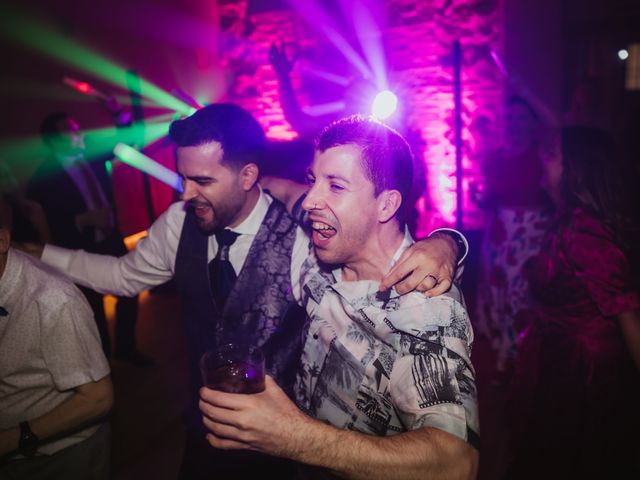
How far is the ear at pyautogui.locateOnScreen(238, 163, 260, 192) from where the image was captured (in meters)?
1.92

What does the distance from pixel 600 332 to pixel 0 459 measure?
7.42ft

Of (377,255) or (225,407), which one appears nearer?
(225,407)

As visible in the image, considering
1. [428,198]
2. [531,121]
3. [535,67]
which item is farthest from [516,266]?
[535,67]

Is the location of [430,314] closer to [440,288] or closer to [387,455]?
[440,288]

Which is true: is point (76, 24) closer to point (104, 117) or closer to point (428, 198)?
point (104, 117)

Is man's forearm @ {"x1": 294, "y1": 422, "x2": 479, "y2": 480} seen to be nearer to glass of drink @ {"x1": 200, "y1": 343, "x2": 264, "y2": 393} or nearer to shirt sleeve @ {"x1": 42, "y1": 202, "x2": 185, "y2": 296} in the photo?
glass of drink @ {"x1": 200, "y1": 343, "x2": 264, "y2": 393}

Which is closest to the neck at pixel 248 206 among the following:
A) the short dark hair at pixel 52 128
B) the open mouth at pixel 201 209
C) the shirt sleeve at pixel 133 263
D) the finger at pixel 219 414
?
the open mouth at pixel 201 209

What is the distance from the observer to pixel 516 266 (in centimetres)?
323

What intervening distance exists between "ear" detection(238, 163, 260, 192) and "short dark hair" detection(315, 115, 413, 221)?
1.76ft

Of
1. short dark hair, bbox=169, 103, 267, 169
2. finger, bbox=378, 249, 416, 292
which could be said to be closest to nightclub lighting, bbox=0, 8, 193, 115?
short dark hair, bbox=169, 103, 267, 169

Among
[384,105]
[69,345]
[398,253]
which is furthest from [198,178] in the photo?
[384,105]

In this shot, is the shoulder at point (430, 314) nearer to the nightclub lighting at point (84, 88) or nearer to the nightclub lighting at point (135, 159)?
the nightclub lighting at point (135, 159)

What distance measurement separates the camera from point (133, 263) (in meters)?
2.07

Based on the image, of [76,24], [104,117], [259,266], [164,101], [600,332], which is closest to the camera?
[259,266]
